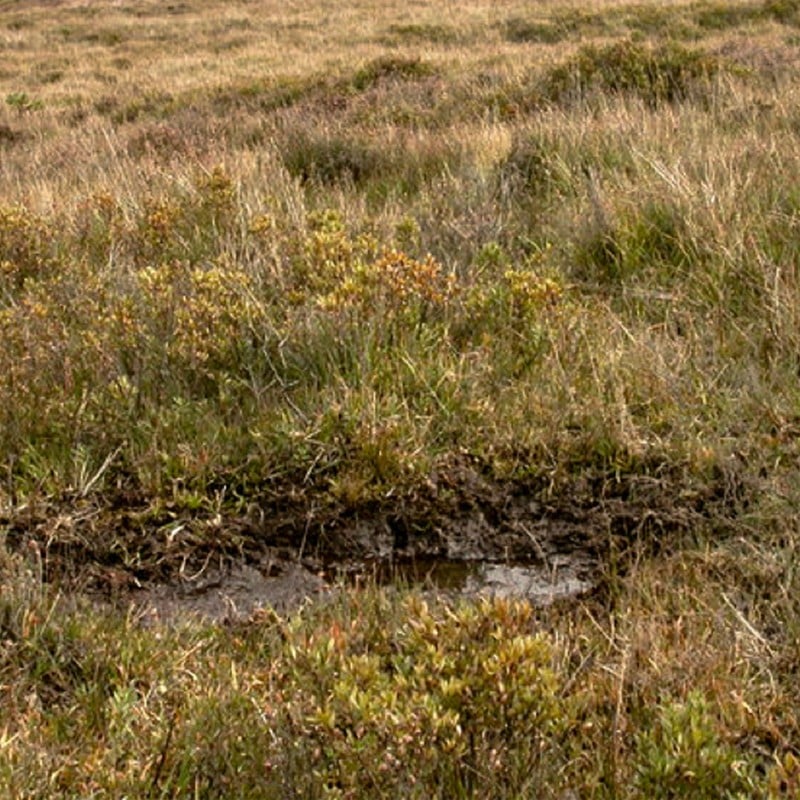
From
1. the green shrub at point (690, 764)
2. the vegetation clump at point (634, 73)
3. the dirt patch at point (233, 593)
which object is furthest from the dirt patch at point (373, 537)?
the vegetation clump at point (634, 73)

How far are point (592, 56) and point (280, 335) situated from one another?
798 centimetres

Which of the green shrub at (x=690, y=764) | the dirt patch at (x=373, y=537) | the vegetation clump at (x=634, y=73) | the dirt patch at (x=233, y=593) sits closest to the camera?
the green shrub at (x=690, y=764)

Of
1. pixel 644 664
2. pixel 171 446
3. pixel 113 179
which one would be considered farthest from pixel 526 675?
pixel 113 179

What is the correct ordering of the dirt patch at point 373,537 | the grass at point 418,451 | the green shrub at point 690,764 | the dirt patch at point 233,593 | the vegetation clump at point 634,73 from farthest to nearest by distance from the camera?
the vegetation clump at point 634,73
the dirt patch at point 373,537
the dirt patch at point 233,593
the grass at point 418,451
the green shrub at point 690,764

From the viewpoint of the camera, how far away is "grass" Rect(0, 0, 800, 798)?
7.21ft

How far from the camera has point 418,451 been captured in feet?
11.4

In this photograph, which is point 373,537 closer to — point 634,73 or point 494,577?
point 494,577

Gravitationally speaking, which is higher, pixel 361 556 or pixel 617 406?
pixel 617 406

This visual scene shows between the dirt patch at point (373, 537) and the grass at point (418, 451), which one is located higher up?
the grass at point (418, 451)

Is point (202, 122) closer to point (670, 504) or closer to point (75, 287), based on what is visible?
point (75, 287)

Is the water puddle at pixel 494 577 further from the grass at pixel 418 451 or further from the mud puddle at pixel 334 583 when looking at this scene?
the grass at pixel 418 451

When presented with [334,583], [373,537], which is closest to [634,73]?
[373,537]

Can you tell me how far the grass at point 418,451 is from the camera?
220 cm

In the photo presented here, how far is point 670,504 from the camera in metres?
3.27
